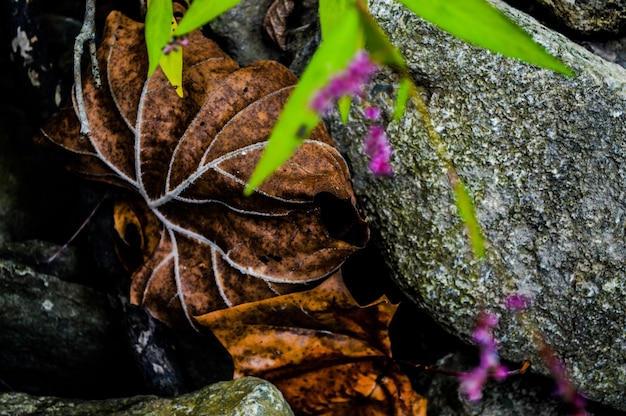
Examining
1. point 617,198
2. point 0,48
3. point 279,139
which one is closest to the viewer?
point 279,139

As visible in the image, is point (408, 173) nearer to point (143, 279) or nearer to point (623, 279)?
point (623, 279)

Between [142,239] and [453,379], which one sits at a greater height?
[142,239]

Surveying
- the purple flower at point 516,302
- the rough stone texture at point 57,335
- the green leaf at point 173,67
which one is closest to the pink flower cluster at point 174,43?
the green leaf at point 173,67

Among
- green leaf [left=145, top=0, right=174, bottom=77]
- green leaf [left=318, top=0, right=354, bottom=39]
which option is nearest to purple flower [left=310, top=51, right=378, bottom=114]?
green leaf [left=318, top=0, right=354, bottom=39]

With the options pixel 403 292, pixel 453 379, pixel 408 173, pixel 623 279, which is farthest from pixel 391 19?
pixel 453 379

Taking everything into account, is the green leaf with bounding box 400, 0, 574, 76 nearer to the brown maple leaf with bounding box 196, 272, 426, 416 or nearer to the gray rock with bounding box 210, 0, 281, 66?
the brown maple leaf with bounding box 196, 272, 426, 416

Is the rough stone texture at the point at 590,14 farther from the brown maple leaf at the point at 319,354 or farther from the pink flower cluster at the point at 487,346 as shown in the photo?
the brown maple leaf at the point at 319,354

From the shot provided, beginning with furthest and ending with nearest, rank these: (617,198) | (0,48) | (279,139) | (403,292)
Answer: (0,48) → (403,292) → (617,198) → (279,139)

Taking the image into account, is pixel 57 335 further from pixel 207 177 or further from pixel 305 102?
pixel 305 102
